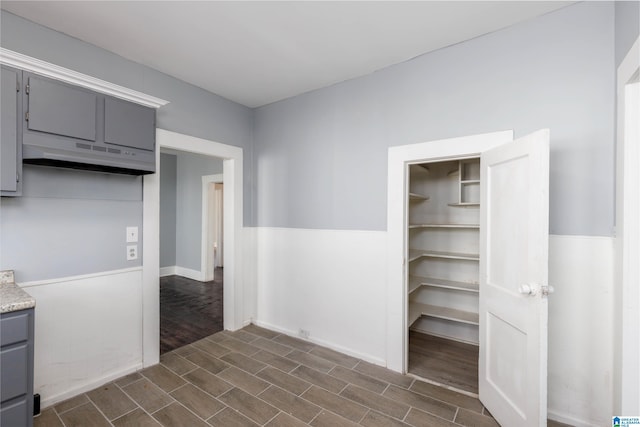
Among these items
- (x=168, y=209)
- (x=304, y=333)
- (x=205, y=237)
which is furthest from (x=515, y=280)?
(x=168, y=209)

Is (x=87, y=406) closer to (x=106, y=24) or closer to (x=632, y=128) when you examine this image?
(x=106, y=24)

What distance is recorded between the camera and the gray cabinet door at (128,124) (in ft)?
6.91

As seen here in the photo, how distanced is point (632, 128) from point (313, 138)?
2392mm

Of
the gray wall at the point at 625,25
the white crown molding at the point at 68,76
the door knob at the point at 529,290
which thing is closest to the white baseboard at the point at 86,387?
the white crown molding at the point at 68,76

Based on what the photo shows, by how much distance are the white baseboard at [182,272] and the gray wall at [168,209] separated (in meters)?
0.09

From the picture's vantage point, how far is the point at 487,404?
6.60 ft

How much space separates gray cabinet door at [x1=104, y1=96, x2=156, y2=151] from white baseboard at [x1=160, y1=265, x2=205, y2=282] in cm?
396

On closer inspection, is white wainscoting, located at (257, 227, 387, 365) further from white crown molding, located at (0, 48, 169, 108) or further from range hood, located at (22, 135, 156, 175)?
white crown molding, located at (0, 48, 169, 108)

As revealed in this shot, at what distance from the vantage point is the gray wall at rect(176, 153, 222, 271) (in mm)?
5734

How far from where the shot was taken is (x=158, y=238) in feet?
8.65

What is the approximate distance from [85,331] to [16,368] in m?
0.90

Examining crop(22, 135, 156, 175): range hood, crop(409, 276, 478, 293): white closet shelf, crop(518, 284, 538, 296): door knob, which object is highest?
crop(22, 135, 156, 175): range hood

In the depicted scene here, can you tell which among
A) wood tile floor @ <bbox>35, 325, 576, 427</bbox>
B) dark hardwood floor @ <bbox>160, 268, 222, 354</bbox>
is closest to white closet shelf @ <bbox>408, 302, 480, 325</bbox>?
wood tile floor @ <bbox>35, 325, 576, 427</bbox>

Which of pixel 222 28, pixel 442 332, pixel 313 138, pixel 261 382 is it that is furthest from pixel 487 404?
pixel 222 28
